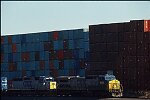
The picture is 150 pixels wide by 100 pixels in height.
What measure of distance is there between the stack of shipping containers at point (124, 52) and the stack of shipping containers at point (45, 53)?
8.32 meters

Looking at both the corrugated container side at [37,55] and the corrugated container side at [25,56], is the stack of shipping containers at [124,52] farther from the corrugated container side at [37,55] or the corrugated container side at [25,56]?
the corrugated container side at [25,56]

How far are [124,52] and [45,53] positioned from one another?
2205 centimetres

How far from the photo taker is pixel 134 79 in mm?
46969

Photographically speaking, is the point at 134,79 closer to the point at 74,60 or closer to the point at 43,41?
the point at 74,60

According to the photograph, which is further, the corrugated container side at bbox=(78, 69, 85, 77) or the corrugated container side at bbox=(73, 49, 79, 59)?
the corrugated container side at bbox=(73, 49, 79, 59)

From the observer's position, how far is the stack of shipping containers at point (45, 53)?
63562 millimetres

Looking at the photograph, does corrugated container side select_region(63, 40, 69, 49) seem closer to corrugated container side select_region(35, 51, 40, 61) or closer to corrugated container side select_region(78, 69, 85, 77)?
corrugated container side select_region(78, 69, 85, 77)

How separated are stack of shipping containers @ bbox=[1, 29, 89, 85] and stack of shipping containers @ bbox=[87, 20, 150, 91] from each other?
27.3ft

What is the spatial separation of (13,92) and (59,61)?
47.2ft

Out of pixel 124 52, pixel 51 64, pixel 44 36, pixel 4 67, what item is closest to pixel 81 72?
pixel 51 64

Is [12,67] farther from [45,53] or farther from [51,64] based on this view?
[51,64]

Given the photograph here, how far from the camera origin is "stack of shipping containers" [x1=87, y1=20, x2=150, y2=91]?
46.7m

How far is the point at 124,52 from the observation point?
4897 centimetres

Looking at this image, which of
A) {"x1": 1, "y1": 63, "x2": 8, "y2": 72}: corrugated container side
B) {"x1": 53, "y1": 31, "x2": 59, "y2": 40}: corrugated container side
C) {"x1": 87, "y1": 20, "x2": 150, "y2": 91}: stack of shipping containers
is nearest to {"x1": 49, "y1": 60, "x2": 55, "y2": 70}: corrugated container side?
{"x1": 53, "y1": 31, "x2": 59, "y2": 40}: corrugated container side
